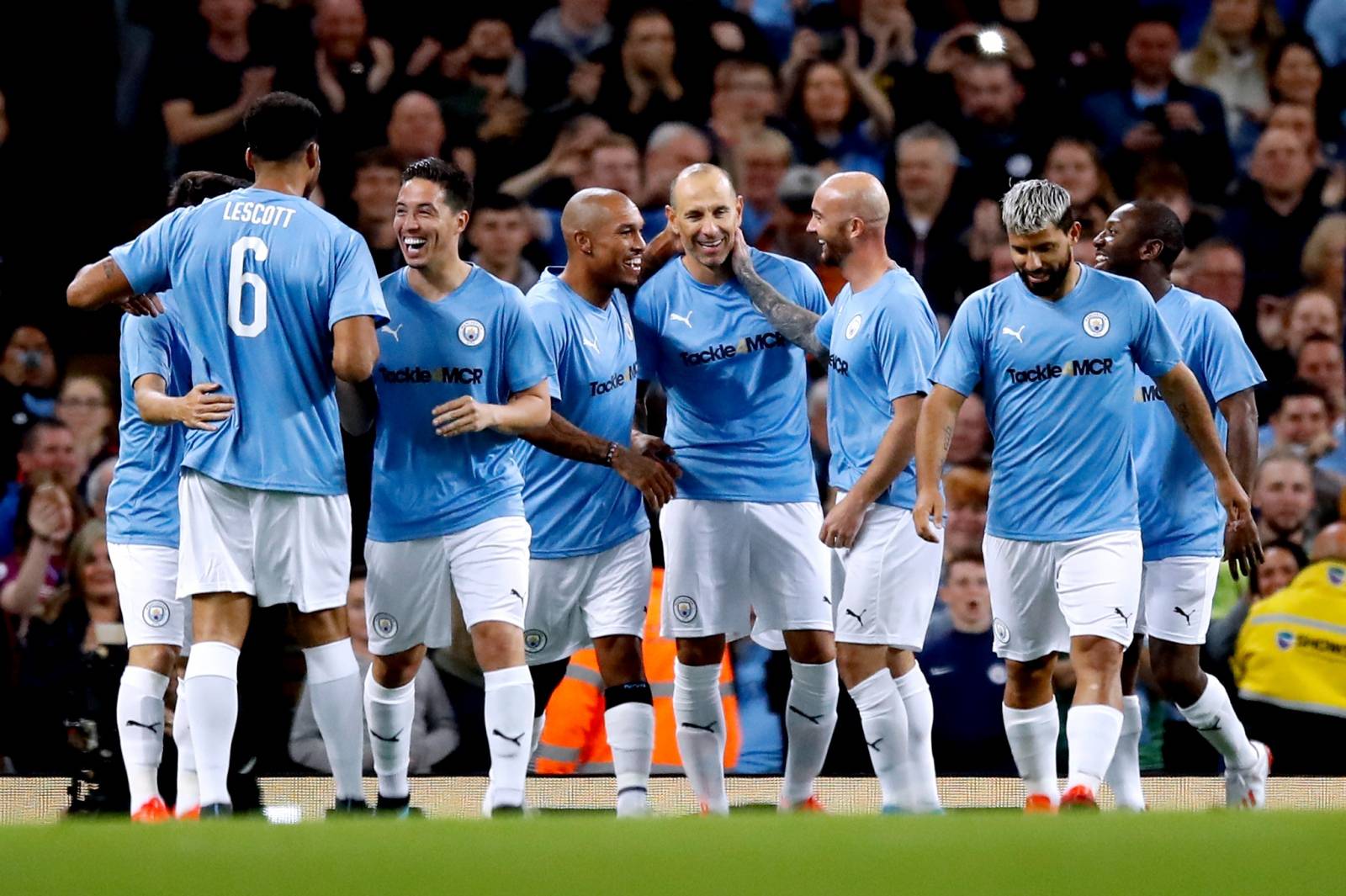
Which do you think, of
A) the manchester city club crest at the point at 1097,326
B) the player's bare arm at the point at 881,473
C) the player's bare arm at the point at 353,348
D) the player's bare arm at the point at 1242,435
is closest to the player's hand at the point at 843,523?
the player's bare arm at the point at 881,473

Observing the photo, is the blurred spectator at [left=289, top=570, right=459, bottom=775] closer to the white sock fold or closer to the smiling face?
the white sock fold

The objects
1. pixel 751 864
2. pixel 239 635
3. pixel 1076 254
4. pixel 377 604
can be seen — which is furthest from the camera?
pixel 1076 254

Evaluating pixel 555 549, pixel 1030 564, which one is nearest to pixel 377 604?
A: pixel 555 549

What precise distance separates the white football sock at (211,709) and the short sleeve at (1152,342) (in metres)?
2.70

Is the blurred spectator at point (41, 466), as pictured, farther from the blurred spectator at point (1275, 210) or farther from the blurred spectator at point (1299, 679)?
the blurred spectator at point (1275, 210)

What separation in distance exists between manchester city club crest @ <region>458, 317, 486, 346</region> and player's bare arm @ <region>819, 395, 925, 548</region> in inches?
46.5

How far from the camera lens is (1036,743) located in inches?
223

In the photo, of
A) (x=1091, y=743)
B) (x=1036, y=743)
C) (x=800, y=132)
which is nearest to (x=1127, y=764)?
(x=1036, y=743)

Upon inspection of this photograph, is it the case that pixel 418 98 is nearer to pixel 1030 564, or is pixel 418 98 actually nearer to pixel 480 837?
pixel 1030 564

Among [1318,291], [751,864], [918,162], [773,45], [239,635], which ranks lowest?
[751,864]

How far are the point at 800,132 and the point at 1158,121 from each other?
182 centimetres

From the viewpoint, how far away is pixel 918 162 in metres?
8.98

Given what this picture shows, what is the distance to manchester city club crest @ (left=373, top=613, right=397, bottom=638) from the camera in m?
5.45

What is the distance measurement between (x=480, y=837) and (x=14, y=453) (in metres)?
5.50
